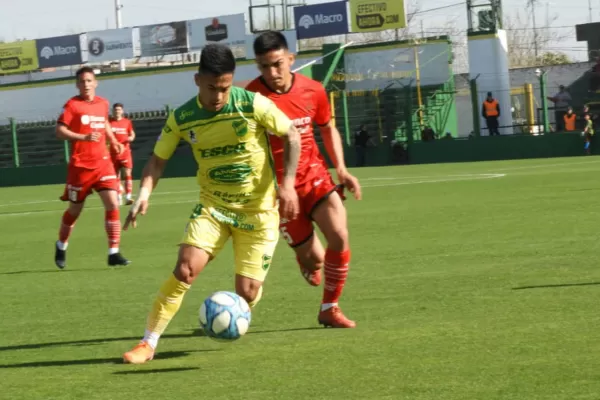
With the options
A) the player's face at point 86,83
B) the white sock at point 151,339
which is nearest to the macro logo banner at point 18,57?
the player's face at point 86,83

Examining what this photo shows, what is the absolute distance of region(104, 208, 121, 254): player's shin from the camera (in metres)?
14.0

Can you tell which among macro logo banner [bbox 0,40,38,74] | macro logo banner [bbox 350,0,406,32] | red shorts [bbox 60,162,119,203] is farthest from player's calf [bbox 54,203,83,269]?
macro logo banner [bbox 0,40,38,74]

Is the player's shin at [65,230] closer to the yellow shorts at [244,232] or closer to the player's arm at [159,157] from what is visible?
the player's arm at [159,157]

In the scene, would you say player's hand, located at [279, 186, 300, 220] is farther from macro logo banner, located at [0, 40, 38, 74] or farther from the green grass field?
macro logo banner, located at [0, 40, 38, 74]

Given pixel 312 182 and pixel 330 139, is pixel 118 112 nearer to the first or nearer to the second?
pixel 330 139

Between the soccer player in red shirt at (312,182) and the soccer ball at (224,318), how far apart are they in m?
1.25

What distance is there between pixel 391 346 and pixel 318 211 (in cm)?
142

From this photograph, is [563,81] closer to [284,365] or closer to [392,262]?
[392,262]

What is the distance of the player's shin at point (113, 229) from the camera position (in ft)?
46.1

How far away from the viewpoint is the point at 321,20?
58656 mm

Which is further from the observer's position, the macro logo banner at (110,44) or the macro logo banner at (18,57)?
the macro logo banner at (18,57)

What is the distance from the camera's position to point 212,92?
24.2 feet

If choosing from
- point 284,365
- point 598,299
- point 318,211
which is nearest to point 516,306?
point 598,299

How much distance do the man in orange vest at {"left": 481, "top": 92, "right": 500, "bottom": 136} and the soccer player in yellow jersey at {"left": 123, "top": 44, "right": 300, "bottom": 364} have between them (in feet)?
111
